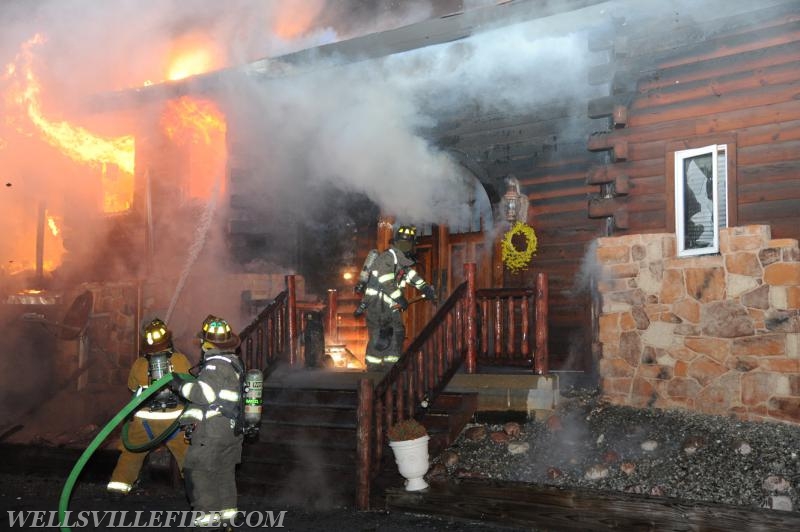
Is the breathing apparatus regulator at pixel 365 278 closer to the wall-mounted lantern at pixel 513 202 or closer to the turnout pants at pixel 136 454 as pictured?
the wall-mounted lantern at pixel 513 202

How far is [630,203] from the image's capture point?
827cm

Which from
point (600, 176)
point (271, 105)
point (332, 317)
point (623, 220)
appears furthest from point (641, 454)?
point (271, 105)

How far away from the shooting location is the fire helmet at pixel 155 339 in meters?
7.15

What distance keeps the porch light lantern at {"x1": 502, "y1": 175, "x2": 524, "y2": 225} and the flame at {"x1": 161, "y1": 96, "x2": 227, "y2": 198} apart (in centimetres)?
590

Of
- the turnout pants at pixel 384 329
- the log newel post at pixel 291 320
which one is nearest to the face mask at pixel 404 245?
the turnout pants at pixel 384 329

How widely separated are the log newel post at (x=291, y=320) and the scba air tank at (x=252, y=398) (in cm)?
421

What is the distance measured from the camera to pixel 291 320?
10.4 m

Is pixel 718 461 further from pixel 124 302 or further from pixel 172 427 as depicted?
pixel 124 302

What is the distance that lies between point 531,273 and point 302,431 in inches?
154

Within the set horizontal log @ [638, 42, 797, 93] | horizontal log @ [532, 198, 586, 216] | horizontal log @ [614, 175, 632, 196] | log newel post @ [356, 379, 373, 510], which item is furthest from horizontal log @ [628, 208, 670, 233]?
log newel post @ [356, 379, 373, 510]

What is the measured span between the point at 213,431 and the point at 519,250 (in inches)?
221

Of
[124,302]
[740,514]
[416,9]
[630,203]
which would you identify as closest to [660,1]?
[630,203]

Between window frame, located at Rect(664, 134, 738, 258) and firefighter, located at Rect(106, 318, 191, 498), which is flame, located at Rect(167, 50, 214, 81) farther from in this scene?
window frame, located at Rect(664, 134, 738, 258)

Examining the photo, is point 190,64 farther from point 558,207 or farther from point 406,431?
point 406,431
